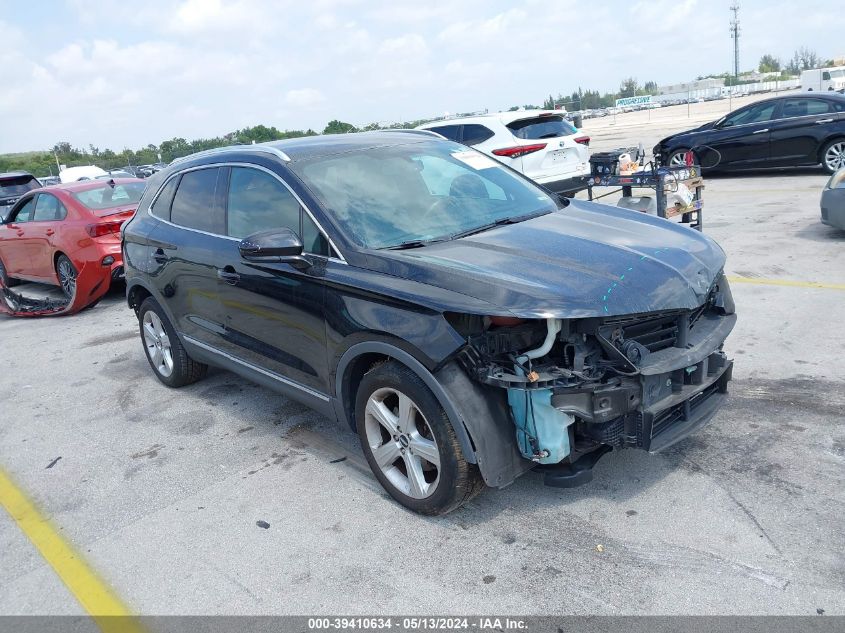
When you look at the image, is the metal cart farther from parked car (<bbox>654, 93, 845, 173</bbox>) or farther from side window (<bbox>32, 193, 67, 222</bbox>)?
side window (<bbox>32, 193, 67, 222</bbox>)

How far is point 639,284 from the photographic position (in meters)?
3.25

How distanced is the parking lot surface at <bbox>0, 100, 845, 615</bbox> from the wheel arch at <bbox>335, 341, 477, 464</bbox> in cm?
49

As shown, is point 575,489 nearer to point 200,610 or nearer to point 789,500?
point 789,500

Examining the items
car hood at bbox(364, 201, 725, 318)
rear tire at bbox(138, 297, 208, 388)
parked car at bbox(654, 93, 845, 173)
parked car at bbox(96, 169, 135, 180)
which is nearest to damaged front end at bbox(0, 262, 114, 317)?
parked car at bbox(96, 169, 135, 180)

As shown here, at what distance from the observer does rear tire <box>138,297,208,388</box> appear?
18.5 feet

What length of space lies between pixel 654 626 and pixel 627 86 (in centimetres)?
11502

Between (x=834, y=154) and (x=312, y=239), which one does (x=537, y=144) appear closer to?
(x=834, y=154)

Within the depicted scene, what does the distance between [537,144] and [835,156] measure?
5.53 meters

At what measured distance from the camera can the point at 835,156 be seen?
12.5m

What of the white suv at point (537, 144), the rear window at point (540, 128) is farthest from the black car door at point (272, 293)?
the rear window at point (540, 128)

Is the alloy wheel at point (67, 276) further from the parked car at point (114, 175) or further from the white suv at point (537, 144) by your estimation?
the white suv at point (537, 144)

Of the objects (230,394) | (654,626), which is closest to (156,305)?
(230,394)

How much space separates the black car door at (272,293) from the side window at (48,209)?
5790 millimetres

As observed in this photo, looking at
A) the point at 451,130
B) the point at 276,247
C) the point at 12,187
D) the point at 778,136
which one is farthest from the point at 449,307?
the point at 12,187
